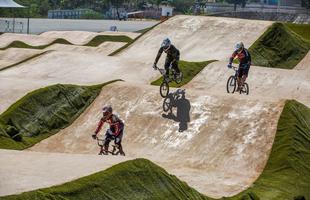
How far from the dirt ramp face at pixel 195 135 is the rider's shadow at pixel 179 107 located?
46mm

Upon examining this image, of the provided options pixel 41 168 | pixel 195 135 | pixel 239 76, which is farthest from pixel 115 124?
pixel 239 76

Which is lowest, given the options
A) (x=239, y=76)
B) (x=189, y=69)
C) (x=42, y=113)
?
(x=42, y=113)

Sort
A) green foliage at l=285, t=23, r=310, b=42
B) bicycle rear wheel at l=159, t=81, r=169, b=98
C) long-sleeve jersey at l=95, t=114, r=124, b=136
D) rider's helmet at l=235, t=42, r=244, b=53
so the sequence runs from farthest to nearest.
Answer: green foliage at l=285, t=23, r=310, b=42 → bicycle rear wheel at l=159, t=81, r=169, b=98 → rider's helmet at l=235, t=42, r=244, b=53 → long-sleeve jersey at l=95, t=114, r=124, b=136

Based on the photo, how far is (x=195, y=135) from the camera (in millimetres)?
30484

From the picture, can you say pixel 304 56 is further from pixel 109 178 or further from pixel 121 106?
pixel 109 178

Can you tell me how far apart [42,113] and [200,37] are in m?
26.1

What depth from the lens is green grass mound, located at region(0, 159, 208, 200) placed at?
17.6 metres

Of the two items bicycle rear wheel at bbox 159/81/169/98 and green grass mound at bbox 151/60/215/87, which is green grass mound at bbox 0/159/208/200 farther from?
green grass mound at bbox 151/60/215/87

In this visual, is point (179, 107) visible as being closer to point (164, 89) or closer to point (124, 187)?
point (164, 89)

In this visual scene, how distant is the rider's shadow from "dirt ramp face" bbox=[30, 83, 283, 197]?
46 mm

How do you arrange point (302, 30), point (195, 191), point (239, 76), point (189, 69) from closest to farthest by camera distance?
point (195, 191), point (239, 76), point (189, 69), point (302, 30)

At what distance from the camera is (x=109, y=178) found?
63.9 ft

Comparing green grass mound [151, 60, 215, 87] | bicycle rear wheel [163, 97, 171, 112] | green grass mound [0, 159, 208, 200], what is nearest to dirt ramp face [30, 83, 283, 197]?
bicycle rear wheel [163, 97, 171, 112]

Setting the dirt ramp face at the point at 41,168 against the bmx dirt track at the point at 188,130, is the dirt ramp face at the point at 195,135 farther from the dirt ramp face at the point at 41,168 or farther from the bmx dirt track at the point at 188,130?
the dirt ramp face at the point at 41,168
